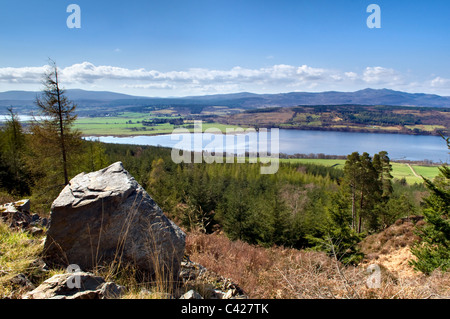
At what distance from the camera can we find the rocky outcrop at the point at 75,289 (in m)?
2.85

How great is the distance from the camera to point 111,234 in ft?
13.3

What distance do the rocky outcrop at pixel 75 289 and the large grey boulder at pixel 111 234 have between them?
2.46 ft

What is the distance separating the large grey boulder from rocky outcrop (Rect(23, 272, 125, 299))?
75cm

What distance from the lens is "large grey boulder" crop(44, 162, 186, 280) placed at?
3.96 meters

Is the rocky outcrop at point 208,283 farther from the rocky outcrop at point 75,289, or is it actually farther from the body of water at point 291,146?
the body of water at point 291,146

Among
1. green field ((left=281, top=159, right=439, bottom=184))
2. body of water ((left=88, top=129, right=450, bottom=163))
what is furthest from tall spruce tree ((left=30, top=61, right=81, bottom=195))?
green field ((left=281, top=159, right=439, bottom=184))

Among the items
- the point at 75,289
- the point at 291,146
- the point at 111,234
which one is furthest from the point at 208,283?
the point at 291,146

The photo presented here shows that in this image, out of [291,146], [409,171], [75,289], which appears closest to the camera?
[75,289]

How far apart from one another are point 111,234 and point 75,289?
1.08 metres

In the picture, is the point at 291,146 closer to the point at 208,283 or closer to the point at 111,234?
the point at 208,283

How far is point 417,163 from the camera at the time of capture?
291 ft

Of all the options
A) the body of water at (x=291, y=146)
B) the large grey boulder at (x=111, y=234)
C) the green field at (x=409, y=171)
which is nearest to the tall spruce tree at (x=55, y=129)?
the large grey boulder at (x=111, y=234)

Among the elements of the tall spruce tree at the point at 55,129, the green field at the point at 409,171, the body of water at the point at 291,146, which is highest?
the tall spruce tree at the point at 55,129
